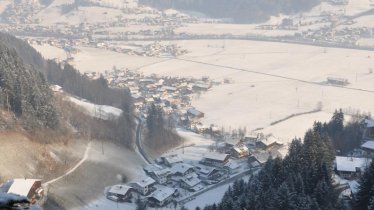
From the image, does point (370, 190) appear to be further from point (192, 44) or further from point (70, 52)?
point (192, 44)

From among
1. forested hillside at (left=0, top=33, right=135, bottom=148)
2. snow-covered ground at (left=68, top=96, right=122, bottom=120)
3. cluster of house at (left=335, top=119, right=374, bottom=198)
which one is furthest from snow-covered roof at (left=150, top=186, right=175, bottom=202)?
snow-covered ground at (left=68, top=96, right=122, bottom=120)

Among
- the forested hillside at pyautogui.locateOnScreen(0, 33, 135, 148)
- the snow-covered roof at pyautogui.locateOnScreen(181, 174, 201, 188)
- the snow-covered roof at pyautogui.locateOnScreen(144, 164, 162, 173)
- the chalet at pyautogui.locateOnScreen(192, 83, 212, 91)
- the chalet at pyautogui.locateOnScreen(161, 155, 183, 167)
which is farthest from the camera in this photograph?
the chalet at pyautogui.locateOnScreen(192, 83, 212, 91)

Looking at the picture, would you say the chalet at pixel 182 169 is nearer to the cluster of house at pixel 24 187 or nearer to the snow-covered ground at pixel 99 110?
the cluster of house at pixel 24 187

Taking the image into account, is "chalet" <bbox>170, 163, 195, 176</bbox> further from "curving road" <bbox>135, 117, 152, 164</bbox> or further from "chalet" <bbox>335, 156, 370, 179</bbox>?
"chalet" <bbox>335, 156, 370, 179</bbox>

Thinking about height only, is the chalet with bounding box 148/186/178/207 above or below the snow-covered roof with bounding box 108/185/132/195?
below

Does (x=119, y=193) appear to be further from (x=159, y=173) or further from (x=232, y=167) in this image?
(x=232, y=167)

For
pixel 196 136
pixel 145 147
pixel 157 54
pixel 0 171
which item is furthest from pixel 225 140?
pixel 157 54
